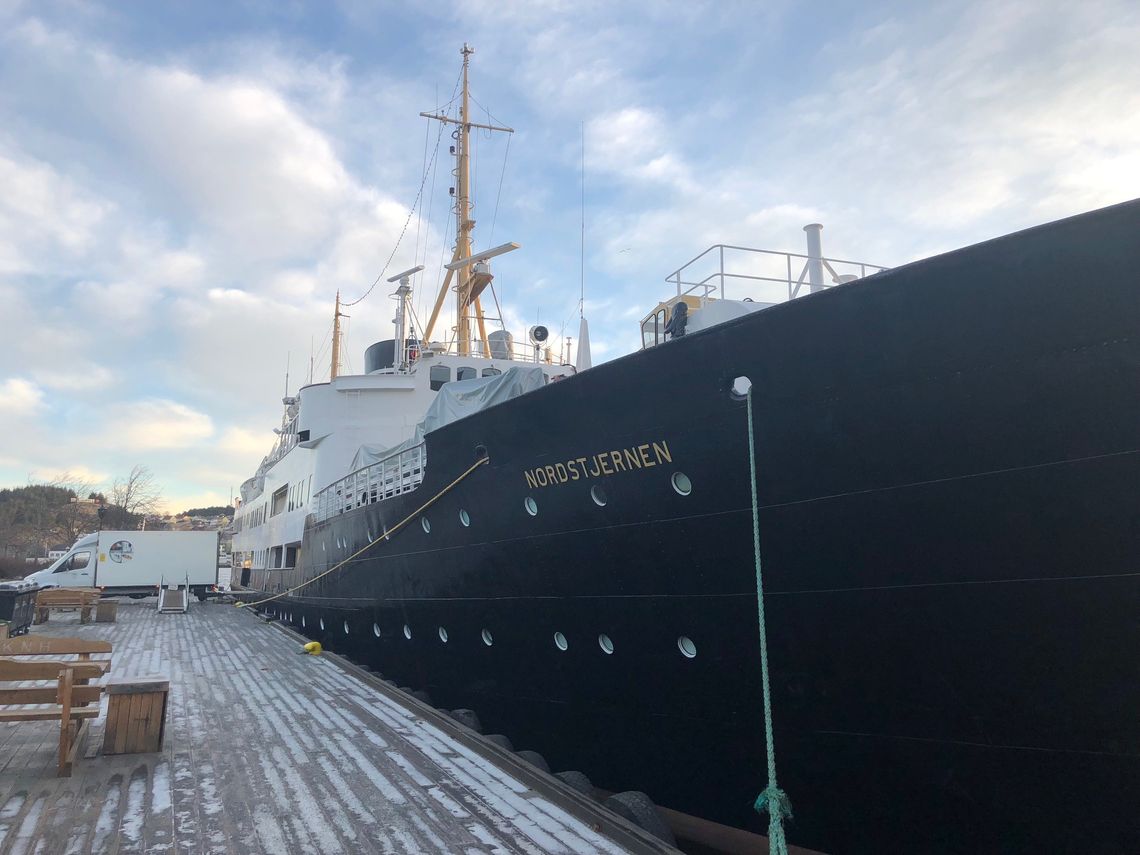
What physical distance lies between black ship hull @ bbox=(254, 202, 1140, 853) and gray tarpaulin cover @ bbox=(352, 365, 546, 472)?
6.21 feet

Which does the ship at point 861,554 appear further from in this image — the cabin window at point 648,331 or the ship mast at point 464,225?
the ship mast at point 464,225

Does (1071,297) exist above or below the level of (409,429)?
below

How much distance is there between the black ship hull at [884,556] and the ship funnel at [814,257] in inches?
81.5

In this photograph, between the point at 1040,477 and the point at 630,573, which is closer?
the point at 1040,477

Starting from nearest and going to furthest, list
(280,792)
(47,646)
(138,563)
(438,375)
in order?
(280,792) → (47,646) → (438,375) → (138,563)

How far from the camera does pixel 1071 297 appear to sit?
3.79 metres

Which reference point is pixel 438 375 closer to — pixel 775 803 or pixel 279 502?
pixel 279 502

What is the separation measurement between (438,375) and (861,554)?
11.8 m

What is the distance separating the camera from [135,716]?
5.46m

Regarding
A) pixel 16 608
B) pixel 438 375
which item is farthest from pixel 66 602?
pixel 438 375

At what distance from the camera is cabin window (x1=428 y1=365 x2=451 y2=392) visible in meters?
15.2

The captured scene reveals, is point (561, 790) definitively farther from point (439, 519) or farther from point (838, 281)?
point (838, 281)

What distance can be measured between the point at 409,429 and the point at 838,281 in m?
10.3

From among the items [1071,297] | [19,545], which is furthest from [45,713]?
[19,545]
